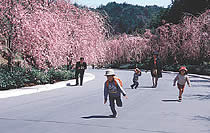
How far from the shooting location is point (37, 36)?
1675 centimetres

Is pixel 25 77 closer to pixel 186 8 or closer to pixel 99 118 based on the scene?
pixel 99 118

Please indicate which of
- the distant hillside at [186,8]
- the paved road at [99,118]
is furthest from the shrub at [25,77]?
the distant hillside at [186,8]

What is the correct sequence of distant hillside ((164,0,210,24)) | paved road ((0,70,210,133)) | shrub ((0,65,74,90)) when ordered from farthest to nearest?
distant hillside ((164,0,210,24)) < shrub ((0,65,74,90)) < paved road ((0,70,210,133))

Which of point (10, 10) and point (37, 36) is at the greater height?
point (10, 10)

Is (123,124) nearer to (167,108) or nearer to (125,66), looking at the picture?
(167,108)

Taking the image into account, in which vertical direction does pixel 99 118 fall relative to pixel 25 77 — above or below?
below

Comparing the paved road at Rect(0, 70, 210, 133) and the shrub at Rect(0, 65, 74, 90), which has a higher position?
the shrub at Rect(0, 65, 74, 90)

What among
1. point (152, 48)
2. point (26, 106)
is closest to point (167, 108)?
point (26, 106)

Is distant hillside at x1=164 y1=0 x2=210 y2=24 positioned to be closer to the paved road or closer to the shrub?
the shrub

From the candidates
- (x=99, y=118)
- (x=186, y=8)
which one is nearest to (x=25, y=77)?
(x=99, y=118)

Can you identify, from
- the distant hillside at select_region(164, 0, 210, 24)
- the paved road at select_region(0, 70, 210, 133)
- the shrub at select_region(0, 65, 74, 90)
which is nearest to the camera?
the paved road at select_region(0, 70, 210, 133)

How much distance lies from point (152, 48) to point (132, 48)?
19.0ft

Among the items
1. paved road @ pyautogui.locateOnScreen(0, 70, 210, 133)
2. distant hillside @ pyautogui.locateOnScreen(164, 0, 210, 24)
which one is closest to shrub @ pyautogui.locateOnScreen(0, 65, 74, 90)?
paved road @ pyautogui.locateOnScreen(0, 70, 210, 133)

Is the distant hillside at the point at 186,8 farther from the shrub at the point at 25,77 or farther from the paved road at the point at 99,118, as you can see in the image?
the paved road at the point at 99,118
